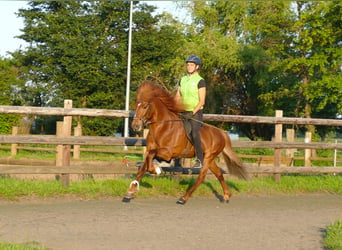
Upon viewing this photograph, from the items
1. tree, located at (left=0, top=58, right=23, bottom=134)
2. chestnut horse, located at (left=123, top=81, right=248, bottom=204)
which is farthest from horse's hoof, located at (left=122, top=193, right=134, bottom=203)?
tree, located at (left=0, top=58, right=23, bottom=134)

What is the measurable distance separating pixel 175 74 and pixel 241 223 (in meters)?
30.0

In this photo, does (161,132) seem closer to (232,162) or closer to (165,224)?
(232,162)

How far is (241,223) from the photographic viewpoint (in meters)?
7.46

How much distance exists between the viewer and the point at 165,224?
7.13 m

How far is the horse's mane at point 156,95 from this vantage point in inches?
347

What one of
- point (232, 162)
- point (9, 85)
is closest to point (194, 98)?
point (232, 162)

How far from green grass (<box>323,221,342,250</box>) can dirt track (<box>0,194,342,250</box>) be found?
0.42 ft

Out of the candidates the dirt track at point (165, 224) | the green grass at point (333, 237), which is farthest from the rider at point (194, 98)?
the green grass at point (333, 237)

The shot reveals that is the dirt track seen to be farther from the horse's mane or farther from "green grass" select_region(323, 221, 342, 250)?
the horse's mane

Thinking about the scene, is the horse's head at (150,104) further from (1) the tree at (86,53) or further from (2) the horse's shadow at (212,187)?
(1) the tree at (86,53)

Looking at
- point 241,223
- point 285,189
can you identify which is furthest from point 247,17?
point 241,223

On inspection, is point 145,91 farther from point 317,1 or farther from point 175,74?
point 175,74

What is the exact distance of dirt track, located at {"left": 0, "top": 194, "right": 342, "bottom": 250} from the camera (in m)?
6.07

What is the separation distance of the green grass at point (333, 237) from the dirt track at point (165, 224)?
0.13 meters
